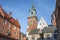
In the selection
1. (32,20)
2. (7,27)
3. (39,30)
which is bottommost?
(39,30)

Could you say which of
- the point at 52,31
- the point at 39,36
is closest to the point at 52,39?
the point at 52,31

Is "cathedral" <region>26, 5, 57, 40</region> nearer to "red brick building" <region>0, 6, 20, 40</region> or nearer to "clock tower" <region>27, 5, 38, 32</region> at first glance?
"clock tower" <region>27, 5, 38, 32</region>

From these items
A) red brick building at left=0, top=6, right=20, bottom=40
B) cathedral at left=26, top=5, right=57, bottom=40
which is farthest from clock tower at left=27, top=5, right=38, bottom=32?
red brick building at left=0, top=6, right=20, bottom=40

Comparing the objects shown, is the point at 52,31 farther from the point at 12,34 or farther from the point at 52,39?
the point at 12,34

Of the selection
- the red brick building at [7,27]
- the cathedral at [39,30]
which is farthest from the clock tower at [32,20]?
the red brick building at [7,27]

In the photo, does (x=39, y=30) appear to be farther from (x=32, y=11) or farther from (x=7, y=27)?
(x=32, y=11)

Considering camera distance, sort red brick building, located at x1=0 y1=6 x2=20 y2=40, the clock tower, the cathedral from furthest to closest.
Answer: the clock tower
red brick building, located at x1=0 y1=6 x2=20 y2=40
the cathedral

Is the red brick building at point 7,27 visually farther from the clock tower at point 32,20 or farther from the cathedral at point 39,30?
the clock tower at point 32,20

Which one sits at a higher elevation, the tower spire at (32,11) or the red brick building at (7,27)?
the tower spire at (32,11)

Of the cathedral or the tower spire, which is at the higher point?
the tower spire

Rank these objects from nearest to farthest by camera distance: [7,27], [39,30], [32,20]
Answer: [7,27] → [39,30] → [32,20]

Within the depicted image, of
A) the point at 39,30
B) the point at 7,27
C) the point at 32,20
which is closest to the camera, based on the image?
the point at 7,27

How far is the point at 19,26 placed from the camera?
70312 mm

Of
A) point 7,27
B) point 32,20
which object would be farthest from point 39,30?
point 32,20
